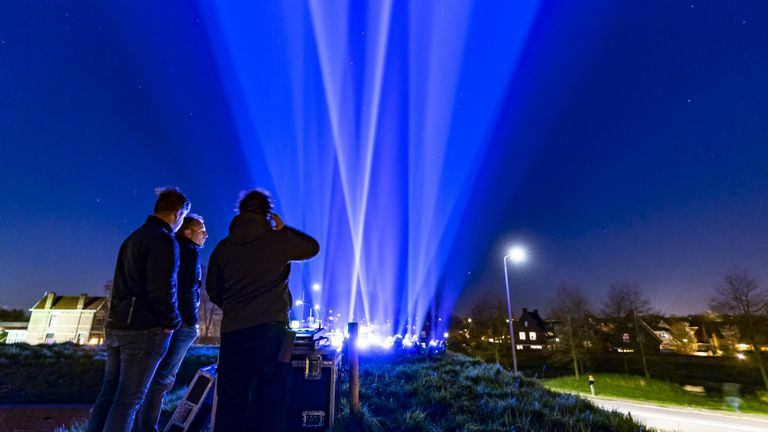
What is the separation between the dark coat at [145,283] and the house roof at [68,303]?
6284cm

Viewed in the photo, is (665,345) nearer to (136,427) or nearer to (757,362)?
(757,362)

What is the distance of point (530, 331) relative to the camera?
257 ft

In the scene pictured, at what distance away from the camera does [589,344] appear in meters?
40.6

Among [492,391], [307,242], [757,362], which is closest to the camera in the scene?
[307,242]

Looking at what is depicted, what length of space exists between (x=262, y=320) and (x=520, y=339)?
275ft

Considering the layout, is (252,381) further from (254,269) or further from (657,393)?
(657,393)

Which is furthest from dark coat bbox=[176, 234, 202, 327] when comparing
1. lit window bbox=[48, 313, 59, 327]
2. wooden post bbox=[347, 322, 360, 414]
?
lit window bbox=[48, 313, 59, 327]

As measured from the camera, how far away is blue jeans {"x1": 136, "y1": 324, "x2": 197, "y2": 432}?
11.2 feet

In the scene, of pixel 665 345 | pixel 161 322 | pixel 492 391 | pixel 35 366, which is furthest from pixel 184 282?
pixel 665 345

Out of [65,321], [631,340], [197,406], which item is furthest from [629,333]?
[65,321]

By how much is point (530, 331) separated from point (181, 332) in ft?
283

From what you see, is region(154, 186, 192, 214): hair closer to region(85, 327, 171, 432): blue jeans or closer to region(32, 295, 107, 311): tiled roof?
region(85, 327, 171, 432): blue jeans

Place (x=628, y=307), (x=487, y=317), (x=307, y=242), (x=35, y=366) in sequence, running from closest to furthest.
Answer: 1. (x=307, y=242)
2. (x=35, y=366)
3. (x=628, y=307)
4. (x=487, y=317)

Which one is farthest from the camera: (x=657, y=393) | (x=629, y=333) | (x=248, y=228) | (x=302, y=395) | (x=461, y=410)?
(x=629, y=333)
